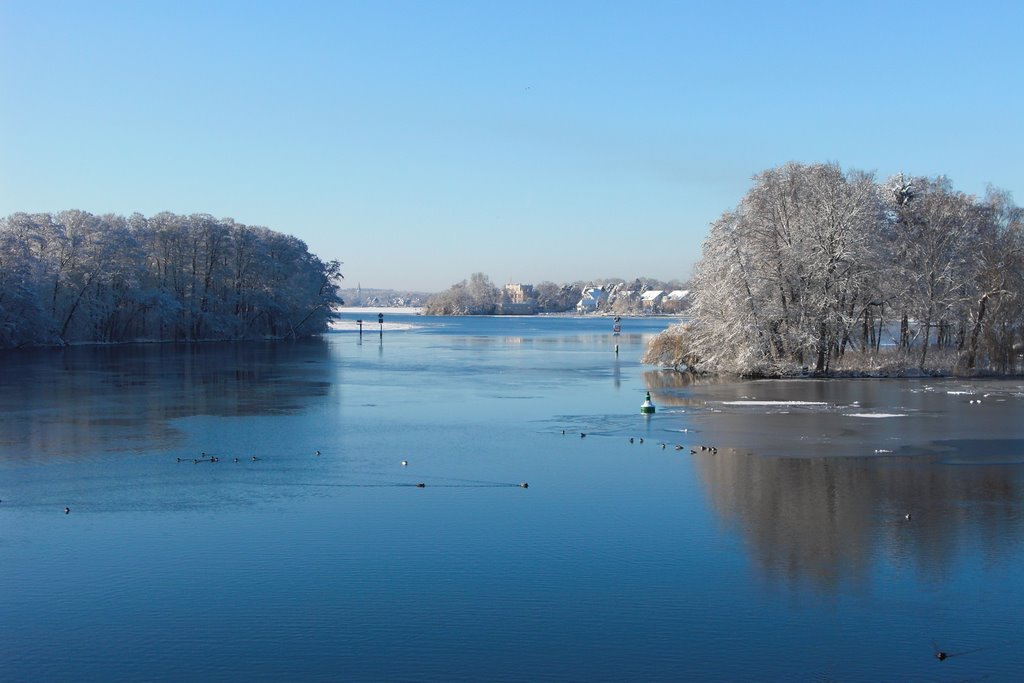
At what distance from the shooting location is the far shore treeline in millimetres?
67938

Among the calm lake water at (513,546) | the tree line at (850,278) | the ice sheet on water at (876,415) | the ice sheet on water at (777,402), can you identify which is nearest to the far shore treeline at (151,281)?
the calm lake water at (513,546)

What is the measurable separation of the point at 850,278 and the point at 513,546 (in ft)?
107

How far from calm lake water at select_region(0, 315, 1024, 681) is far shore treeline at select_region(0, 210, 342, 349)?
42843mm

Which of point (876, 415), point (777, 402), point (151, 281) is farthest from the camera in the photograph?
point (151, 281)

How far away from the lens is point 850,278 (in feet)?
140

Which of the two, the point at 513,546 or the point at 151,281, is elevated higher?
the point at 151,281

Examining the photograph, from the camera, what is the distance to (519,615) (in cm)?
1157

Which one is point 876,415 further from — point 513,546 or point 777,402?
point 513,546

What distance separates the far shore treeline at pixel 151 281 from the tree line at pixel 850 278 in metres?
47.3

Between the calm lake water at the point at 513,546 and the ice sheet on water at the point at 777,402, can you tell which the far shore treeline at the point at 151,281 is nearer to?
the calm lake water at the point at 513,546

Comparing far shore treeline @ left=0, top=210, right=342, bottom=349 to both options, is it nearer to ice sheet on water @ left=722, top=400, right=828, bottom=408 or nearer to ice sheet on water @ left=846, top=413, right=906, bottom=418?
ice sheet on water @ left=722, top=400, right=828, bottom=408

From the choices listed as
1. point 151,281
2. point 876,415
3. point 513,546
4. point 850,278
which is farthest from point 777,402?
point 151,281

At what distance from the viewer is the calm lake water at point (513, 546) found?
10.4m

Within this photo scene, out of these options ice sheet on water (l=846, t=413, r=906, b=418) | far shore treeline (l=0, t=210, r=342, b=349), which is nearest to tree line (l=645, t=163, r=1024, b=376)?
ice sheet on water (l=846, t=413, r=906, b=418)
